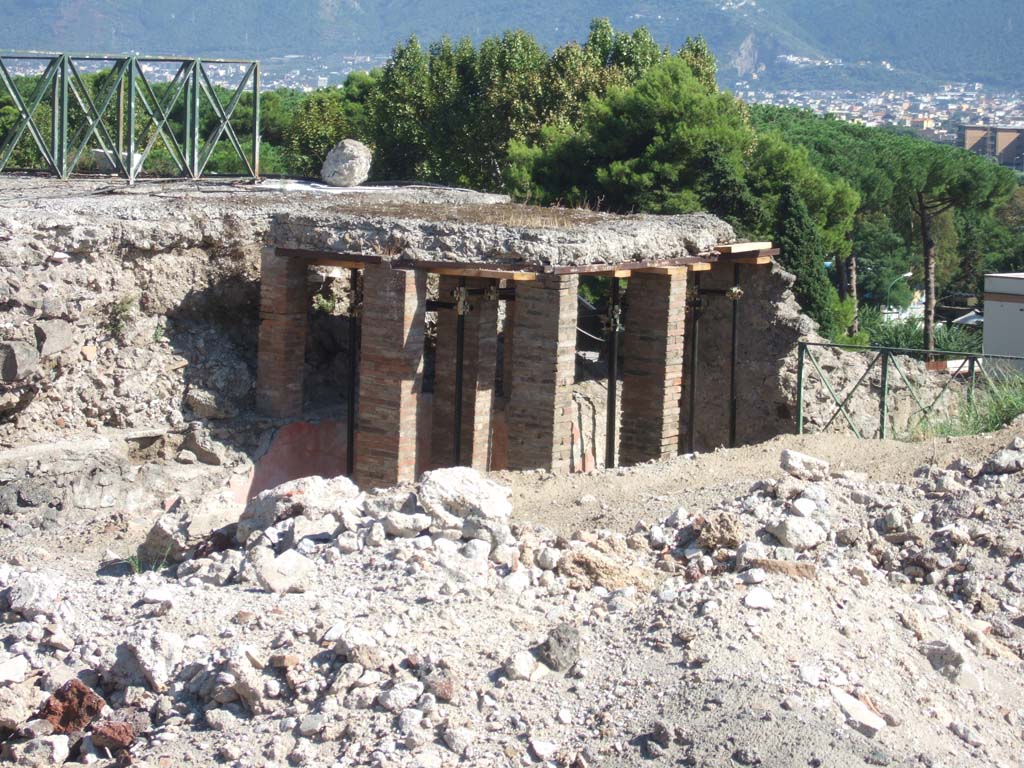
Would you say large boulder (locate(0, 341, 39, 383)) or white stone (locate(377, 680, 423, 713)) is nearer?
white stone (locate(377, 680, 423, 713))

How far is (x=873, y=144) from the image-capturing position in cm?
3622

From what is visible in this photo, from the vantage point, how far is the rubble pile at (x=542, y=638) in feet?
19.0

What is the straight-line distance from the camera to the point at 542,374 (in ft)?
36.3

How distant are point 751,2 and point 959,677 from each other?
18852cm

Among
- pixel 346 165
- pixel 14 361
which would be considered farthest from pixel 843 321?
pixel 14 361

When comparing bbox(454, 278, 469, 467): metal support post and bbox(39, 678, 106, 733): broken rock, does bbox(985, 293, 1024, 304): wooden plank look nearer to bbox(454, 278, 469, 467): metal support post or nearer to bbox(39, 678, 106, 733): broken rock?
bbox(454, 278, 469, 467): metal support post

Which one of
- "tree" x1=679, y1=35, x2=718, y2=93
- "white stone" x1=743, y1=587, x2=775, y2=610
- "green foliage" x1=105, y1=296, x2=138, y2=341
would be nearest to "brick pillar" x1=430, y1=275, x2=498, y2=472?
"green foliage" x1=105, y1=296, x2=138, y2=341

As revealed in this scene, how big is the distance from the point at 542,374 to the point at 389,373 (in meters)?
1.18

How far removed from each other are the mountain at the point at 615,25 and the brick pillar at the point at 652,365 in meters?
113

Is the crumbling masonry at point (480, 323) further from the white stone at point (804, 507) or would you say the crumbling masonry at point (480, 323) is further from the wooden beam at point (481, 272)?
the white stone at point (804, 507)

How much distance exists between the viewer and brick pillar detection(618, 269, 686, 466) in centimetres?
1210

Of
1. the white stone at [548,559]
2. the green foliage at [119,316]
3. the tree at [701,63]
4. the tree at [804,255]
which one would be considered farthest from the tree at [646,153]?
the white stone at [548,559]

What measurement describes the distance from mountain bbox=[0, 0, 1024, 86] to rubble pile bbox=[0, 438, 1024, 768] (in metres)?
117

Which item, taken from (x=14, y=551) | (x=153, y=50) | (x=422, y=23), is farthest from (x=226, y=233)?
(x=422, y=23)
